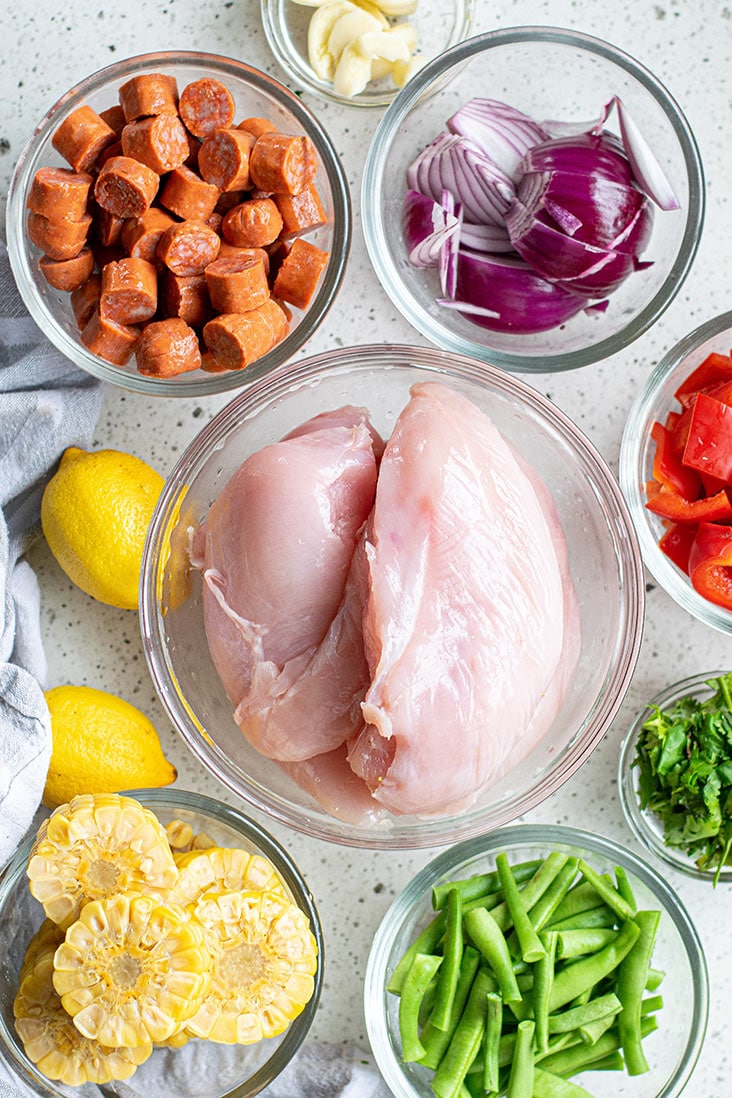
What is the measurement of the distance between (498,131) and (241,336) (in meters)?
0.48

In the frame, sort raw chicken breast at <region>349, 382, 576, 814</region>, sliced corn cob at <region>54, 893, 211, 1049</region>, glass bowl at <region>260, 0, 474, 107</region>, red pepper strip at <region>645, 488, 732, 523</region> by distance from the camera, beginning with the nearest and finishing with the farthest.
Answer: raw chicken breast at <region>349, 382, 576, 814</region>, sliced corn cob at <region>54, 893, 211, 1049</region>, red pepper strip at <region>645, 488, 732, 523</region>, glass bowl at <region>260, 0, 474, 107</region>

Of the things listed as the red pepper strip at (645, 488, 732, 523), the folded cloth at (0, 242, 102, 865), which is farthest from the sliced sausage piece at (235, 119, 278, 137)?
the red pepper strip at (645, 488, 732, 523)

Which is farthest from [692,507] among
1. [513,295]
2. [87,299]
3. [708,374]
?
[87,299]

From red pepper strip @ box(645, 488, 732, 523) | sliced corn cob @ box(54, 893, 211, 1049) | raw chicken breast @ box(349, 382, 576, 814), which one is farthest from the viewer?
red pepper strip @ box(645, 488, 732, 523)

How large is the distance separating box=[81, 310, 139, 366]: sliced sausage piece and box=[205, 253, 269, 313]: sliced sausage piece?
0.12 metres

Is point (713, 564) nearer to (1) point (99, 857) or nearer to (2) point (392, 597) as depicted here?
(2) point (392, 597)

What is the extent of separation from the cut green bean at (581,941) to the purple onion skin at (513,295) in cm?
84

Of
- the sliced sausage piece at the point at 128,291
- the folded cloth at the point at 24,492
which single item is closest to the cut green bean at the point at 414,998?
the folded cloth at the point at 24,492

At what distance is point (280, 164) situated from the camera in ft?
4.42

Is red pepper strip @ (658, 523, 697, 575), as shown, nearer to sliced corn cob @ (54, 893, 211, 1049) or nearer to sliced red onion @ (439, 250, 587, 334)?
sliced red onion @ (439, 250, 587, 334)

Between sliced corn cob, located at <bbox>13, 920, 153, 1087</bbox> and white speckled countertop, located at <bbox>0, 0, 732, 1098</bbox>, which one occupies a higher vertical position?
white speckled countertop, located at <bbox>0, 0, 732, 1098</bbox>

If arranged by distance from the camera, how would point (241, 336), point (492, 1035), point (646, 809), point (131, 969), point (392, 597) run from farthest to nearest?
1. point (646, 809)
2. point (492, 1035)
3. point (241, 336)
4. point (131, 969)
5. point (392, 597)

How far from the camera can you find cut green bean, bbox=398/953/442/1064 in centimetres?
145

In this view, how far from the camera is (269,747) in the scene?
3.95ft
